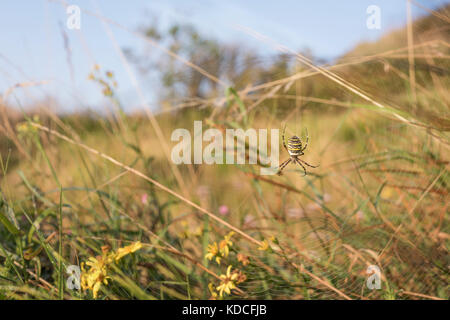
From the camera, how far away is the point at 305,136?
0.74 metres

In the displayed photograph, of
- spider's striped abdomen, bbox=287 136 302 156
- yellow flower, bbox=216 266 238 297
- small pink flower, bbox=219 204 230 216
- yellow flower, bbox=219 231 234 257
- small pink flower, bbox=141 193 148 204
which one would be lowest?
yellow flower, bbox=216 266 238 297

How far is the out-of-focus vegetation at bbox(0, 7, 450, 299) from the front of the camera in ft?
1.88

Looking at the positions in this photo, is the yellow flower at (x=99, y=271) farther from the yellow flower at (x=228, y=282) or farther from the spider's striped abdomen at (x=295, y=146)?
the spider's striped abdomen at (x=295, y=146)

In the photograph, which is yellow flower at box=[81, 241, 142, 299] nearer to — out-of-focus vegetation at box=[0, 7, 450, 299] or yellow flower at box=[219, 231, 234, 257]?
out-of-focus vegetation at box=[0, 7, 450, 299]

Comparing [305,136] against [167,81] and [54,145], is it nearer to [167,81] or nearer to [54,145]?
[167,81]

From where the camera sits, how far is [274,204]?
0.95m

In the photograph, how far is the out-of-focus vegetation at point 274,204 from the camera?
0.57 m

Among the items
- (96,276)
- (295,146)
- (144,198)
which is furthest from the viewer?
(144,198)

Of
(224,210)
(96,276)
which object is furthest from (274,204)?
(96,276)

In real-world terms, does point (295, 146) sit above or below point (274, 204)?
above

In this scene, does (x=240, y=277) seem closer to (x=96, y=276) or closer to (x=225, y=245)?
(x=225, y=245)

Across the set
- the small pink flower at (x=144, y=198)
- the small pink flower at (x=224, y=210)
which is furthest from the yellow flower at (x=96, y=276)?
the small pink flower at (x=224, y=210)

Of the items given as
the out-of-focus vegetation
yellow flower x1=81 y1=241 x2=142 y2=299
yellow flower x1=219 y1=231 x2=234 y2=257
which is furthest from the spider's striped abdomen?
yellow flower x1=81 y1=241 x2=142 y2=299
